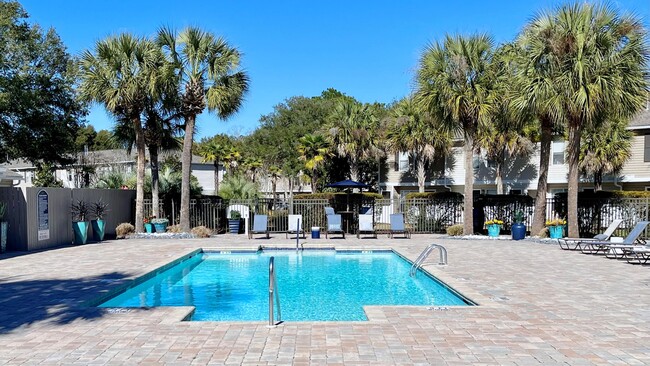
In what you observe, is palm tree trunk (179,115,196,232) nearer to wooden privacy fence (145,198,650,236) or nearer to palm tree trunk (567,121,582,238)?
wooden privacy fence (145,198,650,236)

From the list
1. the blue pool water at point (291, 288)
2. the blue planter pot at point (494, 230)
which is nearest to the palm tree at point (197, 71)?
the blue pool water at point (291, 288)

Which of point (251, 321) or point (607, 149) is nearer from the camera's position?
point (251, 321)

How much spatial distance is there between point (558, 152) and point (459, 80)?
1327 centimetres

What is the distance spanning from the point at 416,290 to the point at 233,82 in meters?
12.8

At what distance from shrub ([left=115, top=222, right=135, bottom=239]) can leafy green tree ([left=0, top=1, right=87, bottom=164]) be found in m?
7.70

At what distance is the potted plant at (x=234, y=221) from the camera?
20797mm

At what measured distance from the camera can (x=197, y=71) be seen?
18688 millimetres

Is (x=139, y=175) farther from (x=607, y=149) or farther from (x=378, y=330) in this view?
(x=607, y=149)

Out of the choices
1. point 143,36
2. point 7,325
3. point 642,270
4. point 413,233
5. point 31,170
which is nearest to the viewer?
point 7,325

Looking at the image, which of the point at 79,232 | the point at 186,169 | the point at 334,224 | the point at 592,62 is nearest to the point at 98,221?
the point at 79,232

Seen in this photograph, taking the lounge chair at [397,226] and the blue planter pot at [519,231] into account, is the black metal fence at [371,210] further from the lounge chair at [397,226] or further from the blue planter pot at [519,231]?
the blue planter pot at [519,231]

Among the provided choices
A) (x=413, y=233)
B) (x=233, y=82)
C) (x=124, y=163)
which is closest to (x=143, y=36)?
(x=233, y=82)

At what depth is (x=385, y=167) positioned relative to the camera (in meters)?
33.2

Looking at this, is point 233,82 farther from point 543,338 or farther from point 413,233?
point 543,338
